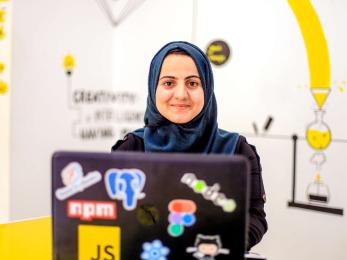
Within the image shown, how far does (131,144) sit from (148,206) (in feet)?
2.25

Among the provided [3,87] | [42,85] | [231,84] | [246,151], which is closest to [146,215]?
[246,151]

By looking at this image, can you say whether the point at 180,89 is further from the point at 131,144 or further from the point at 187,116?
the point at 131,144

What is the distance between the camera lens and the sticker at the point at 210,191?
23.0 inches

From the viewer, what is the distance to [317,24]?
6.33ft

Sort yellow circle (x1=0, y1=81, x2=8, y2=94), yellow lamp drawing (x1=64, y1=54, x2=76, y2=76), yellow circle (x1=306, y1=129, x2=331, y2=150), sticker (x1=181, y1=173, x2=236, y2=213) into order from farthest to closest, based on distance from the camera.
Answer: yellow lamp drawing (x1=64, y1=54, x2=76, y2=76), yellow circle (x1=0, y1=81, x2=8, y2=94), yellow circle (x1=306, y1=129, x2=331, y2=150), sticker (x1=181, y1=173, x2=236, y2=213)

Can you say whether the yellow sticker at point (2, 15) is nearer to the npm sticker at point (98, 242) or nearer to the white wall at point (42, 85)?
the white wall at point (42, 85)

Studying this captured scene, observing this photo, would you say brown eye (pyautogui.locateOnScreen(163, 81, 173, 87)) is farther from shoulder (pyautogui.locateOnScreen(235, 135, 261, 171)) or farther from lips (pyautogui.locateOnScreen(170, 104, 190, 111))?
shoulder (pyautogui.locateOnScreen(235, 135, 261, 171))

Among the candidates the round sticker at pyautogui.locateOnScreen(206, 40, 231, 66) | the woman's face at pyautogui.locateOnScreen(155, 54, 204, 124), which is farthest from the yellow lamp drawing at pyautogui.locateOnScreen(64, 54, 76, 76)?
the woman's face at pyautogui.locateOnScreen(155, 54, 204, 124)

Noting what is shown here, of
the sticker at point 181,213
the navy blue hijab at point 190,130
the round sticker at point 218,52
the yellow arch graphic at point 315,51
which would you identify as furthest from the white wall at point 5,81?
the sticker at point 181,213

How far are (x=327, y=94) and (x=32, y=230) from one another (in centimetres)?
141

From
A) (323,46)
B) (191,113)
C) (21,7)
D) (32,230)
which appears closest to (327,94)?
(323,46)

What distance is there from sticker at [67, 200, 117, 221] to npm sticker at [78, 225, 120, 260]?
2cm

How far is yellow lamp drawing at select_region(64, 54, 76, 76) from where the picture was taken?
2488mm

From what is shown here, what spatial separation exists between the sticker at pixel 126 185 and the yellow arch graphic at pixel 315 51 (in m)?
1.54
